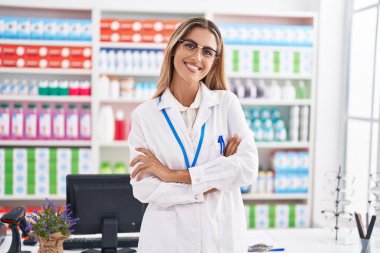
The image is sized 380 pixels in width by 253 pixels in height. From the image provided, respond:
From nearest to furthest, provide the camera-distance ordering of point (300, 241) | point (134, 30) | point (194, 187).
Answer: point (194, 187), point (300, 241), point (134, 30)

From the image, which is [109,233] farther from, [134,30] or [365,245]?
[134,30]

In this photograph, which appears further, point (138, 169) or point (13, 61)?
point (13, 61)

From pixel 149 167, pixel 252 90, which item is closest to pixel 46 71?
pixel 252 90

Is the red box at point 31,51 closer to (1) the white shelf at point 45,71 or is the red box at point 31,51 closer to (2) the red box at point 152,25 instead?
(1) the white shelf at point 45,71

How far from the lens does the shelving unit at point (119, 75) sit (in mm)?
4219

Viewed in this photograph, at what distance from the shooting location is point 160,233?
180 centimetres

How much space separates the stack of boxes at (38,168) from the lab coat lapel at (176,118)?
2482 millimetres

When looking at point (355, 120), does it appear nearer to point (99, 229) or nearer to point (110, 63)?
point (110, 63)

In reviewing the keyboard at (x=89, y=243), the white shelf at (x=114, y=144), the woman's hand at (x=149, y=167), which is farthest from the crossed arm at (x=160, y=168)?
the white shelf at (x=114, y=144)

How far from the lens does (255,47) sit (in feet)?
14.5

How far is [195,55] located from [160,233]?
0.71 metres

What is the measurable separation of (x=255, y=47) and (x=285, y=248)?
2364 mm

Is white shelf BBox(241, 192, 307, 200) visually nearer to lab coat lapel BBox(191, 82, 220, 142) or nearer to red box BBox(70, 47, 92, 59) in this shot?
red box BBox(70, 47, 92, 59)

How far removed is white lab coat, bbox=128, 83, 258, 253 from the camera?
1793 mm
